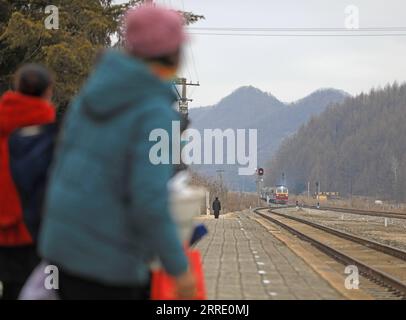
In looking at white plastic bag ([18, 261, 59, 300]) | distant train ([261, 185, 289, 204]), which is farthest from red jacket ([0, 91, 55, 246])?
distant train ([261, 185, 289, 204])

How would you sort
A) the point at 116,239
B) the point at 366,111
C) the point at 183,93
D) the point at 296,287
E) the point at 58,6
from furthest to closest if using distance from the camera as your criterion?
the point at 366,111, the point at 183,93, the point at 58,6, the point at 296,287, the point at 116,239

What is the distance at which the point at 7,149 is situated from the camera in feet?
11.6

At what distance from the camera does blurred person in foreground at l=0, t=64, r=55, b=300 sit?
3.52 metres

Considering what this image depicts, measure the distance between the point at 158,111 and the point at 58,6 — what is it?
13.9 m

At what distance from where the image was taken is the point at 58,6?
15.6 m

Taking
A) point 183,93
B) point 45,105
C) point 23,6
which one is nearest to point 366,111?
point 183,93

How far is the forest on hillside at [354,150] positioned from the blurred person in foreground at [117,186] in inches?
4896

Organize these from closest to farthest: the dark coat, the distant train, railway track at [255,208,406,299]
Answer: the dark coat, railway track at [255,208,406,299], the distant train

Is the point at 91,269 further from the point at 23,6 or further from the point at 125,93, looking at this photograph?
the point at 23,6

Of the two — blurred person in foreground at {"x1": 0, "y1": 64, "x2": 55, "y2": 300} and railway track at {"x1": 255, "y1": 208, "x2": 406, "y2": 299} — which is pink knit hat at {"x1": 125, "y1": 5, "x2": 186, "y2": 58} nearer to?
blurred person in foreground at {"x1": 0, "y1": 64, "x2": 55, "y2": 300}

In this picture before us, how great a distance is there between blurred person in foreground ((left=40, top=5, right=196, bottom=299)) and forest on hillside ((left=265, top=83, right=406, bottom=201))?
408ft

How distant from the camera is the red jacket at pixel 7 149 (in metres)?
3.51

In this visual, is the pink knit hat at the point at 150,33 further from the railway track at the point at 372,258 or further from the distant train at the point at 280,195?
the distant train at the point at 280,195

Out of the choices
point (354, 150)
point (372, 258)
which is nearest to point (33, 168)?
point (372, 258)
